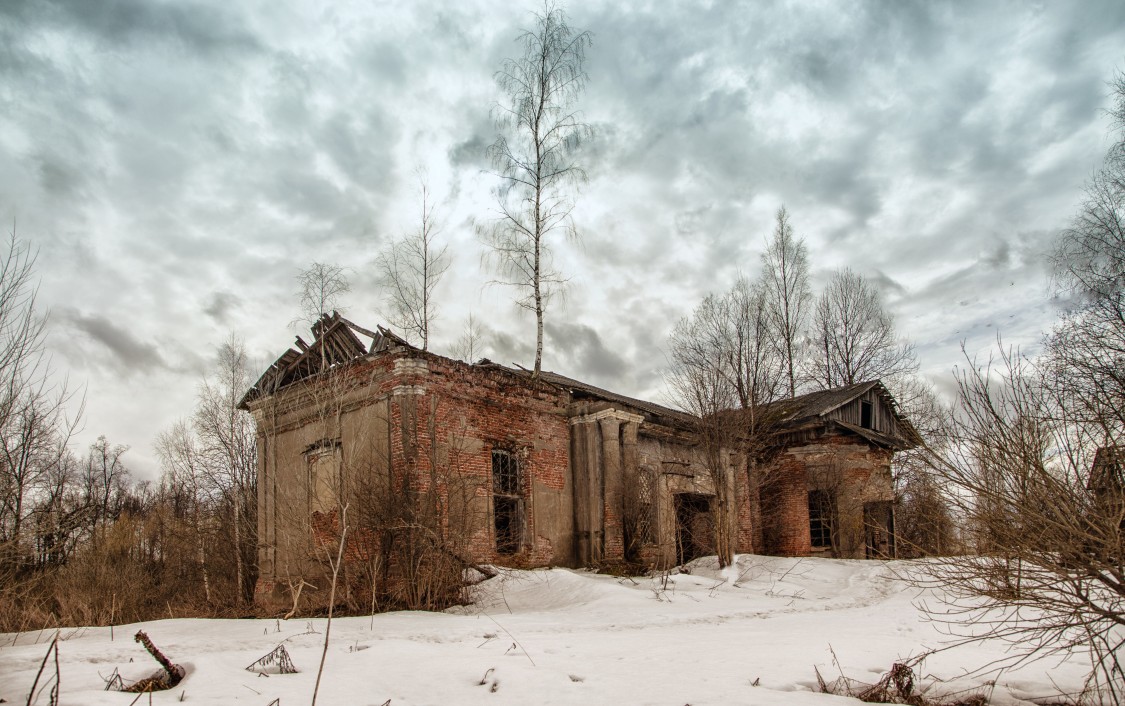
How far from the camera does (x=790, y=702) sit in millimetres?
5230

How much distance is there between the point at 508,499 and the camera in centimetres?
1445

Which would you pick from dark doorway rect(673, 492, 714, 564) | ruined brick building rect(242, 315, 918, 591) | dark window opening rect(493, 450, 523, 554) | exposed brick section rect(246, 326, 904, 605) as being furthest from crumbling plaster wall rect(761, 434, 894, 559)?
dark window opening rect(493, 450, 523, 554)

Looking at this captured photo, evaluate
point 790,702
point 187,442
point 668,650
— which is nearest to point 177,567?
point 187,442

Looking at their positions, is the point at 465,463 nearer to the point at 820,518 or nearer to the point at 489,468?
the point at 489,468

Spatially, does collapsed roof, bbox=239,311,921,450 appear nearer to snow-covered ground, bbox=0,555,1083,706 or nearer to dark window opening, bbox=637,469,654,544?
dark window opening, bbox=637,469,654,544

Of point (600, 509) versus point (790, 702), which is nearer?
point (790, 702)

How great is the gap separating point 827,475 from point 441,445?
10836 millimetres

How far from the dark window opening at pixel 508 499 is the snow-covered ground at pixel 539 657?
2.94 metres

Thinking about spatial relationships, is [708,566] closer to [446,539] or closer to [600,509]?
[600,509]

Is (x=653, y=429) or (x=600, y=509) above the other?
(x=653, y=429)

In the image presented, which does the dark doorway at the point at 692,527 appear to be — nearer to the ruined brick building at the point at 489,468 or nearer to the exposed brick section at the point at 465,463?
the ruined brick building at the point at 489,468

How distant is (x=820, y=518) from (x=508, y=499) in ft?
31.2

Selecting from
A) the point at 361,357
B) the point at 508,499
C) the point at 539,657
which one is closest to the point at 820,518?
the point at 508,499

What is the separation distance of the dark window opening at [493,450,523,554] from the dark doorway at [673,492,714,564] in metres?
4.29
